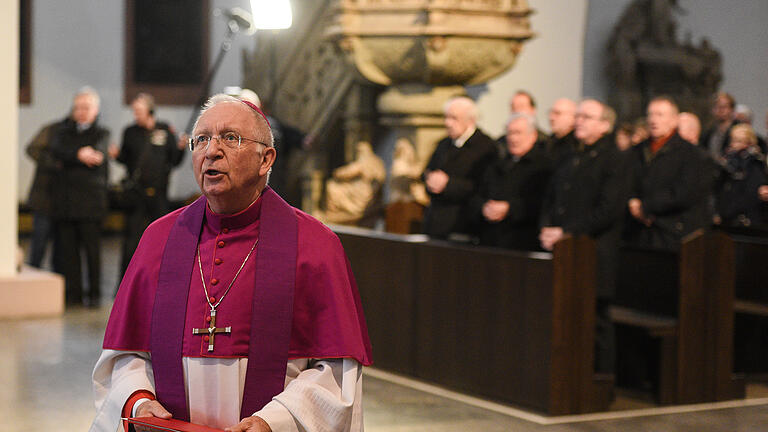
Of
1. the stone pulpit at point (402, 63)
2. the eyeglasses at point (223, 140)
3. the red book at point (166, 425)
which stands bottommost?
the red book at point (166, 425)

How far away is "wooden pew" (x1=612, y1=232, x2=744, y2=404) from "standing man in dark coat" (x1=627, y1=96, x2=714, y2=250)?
24.3 inches

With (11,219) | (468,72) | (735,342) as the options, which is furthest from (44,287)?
(735,342)

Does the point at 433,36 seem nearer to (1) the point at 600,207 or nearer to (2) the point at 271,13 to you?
(2) the point at 271,13

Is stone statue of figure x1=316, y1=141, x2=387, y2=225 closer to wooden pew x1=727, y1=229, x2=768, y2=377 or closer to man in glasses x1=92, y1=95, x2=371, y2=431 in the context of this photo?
wooden pew x1=727, y1=229, x2=768, y2=377

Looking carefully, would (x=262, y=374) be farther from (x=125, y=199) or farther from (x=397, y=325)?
(x=125, y=199)

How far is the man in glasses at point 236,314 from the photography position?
3.11 m

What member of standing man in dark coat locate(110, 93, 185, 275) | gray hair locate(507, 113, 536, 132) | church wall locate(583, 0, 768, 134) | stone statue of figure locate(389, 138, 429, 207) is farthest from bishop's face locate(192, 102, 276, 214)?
church wall locate(583, 0, 768, 134)

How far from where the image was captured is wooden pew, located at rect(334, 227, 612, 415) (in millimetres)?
6441

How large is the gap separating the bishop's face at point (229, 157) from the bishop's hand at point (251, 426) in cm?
55

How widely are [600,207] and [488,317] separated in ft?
3.06

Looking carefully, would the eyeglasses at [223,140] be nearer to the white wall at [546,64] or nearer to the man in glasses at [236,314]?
the man in glasses at [236,314]

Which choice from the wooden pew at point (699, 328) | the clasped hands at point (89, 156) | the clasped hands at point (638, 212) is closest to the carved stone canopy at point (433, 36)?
the clasped hands at point (89, 156)

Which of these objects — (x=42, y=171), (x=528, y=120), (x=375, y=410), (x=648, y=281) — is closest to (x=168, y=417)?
(x=375, y=410)

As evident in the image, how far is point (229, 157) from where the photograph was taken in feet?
10.0
